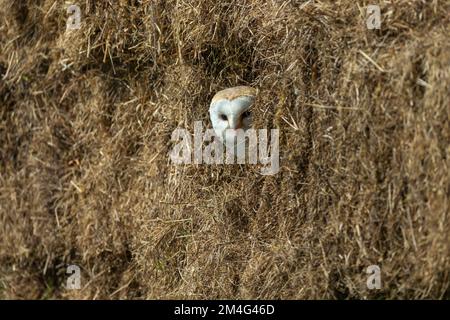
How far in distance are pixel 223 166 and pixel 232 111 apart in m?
0.25

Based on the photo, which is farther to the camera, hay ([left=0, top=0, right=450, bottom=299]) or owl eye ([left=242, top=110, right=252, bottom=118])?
owl eye ([left=242, top=110, right=252, bottom=118])

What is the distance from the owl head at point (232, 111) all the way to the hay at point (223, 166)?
0.22 ft

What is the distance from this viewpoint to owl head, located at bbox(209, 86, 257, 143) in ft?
12.2

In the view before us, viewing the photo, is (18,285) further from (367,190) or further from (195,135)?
(367,190)

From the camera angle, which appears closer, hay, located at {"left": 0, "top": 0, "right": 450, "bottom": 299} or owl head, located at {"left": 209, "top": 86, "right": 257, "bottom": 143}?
hay, located at {"left": 0, "top": 0, "right": 450, "bottom": 299}

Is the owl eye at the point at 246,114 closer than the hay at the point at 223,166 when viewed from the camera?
No

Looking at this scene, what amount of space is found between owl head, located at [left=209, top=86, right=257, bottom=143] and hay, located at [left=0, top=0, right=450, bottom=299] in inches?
2.6

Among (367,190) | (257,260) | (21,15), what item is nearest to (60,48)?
(21,15)

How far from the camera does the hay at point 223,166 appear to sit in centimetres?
317

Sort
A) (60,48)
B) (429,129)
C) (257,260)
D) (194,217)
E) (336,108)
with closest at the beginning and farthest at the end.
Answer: (429,129) → (336,108) → (257,260) → (194,217) → (60,48)

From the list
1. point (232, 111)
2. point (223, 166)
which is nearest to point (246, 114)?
point (232, 111)

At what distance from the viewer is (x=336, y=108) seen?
3367 mm

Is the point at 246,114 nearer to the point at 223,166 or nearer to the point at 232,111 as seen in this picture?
the point at 232,111

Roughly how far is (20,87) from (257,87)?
149 cm
